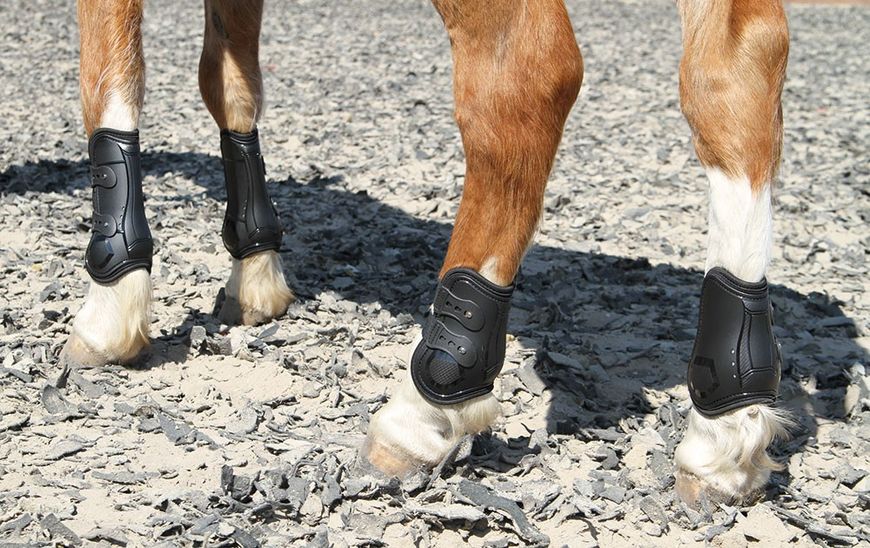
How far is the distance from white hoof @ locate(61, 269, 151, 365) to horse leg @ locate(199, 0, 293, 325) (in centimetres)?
46

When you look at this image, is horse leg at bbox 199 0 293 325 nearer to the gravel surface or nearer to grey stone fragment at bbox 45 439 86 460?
the gravel surface

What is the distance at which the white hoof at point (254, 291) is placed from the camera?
3.51 metres

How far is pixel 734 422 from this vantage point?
2.30m

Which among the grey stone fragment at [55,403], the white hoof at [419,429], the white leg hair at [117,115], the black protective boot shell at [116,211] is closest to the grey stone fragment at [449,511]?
the white hoof at [419,429]

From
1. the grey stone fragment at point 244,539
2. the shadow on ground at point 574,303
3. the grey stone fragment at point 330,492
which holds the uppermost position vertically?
the grey stone fragment at point 244,539

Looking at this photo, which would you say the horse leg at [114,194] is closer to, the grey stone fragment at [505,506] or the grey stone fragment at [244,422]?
the grey stone fragment at [244,422]

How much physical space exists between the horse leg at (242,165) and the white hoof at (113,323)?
18.1 inches

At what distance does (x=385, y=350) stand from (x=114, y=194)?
0.97 meters

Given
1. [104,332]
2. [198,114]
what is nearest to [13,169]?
[198,114]

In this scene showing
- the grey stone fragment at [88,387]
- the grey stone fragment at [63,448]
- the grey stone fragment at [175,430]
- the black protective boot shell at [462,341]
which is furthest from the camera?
the grey stone fragment at [88,387]

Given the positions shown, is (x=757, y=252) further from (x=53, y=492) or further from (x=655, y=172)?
(x=655, y=172)

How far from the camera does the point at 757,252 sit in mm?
2287

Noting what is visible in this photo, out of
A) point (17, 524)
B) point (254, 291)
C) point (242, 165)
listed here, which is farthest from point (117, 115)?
point (17, 524)

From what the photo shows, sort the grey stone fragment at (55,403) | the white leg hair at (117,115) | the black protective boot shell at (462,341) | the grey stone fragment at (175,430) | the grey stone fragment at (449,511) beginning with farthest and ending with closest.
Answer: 1. the white leg hair at (117,115)
2. the grey stone fragment at (55,403)
3. the grey stone fragment at (175,430)
4. the black protective boot shell at (462,341)
5. the grey stone fragment at (449,511)
